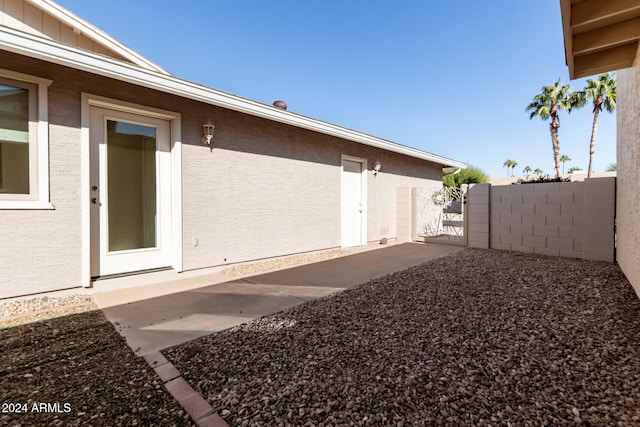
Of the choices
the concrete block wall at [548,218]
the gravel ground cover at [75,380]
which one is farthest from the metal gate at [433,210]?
the gravel ground cover at [75,380]

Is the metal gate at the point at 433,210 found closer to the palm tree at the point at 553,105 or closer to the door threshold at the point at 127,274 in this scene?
the door threshold at the point at 127,274

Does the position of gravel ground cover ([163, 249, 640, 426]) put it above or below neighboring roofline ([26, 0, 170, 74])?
below

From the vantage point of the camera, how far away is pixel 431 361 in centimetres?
225

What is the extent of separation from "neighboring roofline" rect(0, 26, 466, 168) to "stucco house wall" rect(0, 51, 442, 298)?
1.56ft

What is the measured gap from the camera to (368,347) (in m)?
2.49

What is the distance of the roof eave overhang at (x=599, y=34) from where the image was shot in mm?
2754

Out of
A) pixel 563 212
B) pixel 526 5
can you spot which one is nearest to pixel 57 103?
pixel 563 212

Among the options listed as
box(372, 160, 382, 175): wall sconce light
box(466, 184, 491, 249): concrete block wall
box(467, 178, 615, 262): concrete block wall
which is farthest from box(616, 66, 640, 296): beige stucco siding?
box(372, 160, 382, 175): wall sconce light

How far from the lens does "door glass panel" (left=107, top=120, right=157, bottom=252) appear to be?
4.29 m

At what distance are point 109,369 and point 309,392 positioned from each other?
1.48m

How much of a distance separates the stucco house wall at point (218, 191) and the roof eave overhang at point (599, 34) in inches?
185

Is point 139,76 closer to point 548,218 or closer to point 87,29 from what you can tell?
point 87,29

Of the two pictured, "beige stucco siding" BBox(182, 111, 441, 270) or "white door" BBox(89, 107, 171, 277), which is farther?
"beige stucco siding" BBox(182, 111, 441, 270)

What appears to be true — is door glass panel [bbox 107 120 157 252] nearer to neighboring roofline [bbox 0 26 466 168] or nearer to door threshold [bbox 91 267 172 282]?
door threshold [bbox 91 267 172 282]
